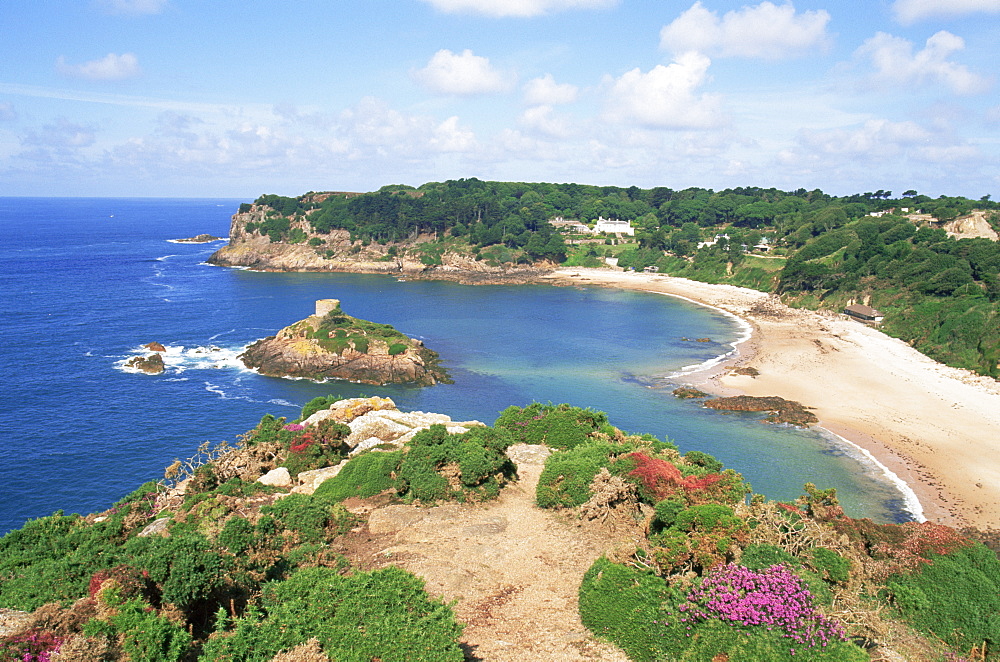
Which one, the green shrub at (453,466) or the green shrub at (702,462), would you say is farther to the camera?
the green shrub at (702,462)

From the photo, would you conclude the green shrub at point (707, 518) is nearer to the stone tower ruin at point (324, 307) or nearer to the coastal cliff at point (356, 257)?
the stone tower ruin at point (324, 307)

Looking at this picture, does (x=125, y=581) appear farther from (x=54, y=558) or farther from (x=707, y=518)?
(x=707, y=518)

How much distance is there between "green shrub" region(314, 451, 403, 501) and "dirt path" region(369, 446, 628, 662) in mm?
1606

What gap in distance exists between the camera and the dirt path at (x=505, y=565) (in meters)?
12.5

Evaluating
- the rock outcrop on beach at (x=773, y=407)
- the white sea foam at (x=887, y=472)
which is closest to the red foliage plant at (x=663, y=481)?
the white sea foam at (x=887, y=472)

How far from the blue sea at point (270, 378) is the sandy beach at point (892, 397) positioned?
2.43 meters

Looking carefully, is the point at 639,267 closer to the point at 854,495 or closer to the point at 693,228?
the point at 693,228

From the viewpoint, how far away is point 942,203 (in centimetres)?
10800

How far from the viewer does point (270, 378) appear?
53.2 m

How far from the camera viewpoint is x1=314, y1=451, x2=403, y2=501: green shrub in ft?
67.9

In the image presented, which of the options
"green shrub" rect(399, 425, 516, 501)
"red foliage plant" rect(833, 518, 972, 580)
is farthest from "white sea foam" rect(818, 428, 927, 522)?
"green shrub" rect(399, 425, 516, 501)

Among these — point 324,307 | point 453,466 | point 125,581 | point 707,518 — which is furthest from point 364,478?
point 324,307

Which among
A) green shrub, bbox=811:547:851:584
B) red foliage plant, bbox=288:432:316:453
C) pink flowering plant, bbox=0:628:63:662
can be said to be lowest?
red foliage plant, bbox=288:432:316:453

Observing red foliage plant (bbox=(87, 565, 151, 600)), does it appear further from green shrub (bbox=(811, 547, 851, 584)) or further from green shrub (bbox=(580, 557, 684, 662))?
green shrub (bbox=(811, 547, 851, 584))
